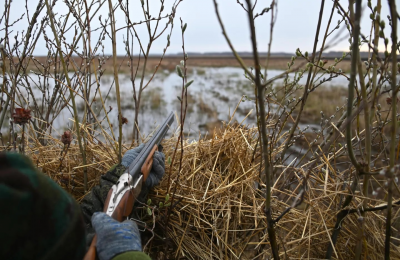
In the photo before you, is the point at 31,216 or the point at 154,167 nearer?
the point at 31,216

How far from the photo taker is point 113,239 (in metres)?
1.13

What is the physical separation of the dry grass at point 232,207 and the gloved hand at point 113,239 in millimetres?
326

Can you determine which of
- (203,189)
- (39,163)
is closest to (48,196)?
(203,189)

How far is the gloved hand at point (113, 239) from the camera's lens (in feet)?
3.66

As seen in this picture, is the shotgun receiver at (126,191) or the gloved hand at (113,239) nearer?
the gloved hand at (113,239)

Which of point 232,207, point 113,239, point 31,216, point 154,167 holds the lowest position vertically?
point 232,207

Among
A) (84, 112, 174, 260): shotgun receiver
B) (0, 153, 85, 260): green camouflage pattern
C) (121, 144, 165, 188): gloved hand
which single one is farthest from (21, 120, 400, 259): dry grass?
(0, 153, 85, 260): green camouflage pattern

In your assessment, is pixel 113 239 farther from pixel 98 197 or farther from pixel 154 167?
pixel 154 167

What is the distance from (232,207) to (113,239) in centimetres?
79

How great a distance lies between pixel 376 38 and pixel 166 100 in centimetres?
1443

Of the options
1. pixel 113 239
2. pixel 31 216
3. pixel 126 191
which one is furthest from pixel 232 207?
pixel 31 216

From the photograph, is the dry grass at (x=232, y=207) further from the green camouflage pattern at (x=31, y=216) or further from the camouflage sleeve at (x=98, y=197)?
the green camouflage pattern at (x=31, y=216)

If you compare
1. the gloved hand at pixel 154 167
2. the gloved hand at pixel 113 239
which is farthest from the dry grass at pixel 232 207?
the gloved hand at pixel 113 239

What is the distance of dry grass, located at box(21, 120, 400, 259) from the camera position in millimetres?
1495
